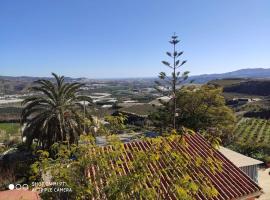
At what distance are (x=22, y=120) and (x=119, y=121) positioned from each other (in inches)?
514

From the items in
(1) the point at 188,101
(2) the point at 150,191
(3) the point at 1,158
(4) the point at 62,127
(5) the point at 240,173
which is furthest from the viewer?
(1) the point at 188,101

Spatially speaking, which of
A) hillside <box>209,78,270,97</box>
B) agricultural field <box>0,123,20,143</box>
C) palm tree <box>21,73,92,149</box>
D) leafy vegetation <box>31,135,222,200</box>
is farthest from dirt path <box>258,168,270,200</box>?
hillside <box>209,78,270,97</box>

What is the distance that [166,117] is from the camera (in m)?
30.0

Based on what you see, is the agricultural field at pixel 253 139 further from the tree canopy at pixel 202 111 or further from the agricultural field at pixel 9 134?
the agricultural field at pixel 9 134

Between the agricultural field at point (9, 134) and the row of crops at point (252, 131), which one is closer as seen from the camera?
the row of crops at point (252, 131)

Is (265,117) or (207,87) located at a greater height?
(207,87)

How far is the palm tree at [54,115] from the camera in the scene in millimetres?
18594

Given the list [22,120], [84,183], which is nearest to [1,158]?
[22,120]

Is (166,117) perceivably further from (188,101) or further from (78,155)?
(78,155)

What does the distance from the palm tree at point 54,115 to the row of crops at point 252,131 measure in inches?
648

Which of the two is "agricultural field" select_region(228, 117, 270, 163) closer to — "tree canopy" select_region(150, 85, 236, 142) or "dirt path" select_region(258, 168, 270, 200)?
"dirt path" select_region(258, 168, 270, 200)

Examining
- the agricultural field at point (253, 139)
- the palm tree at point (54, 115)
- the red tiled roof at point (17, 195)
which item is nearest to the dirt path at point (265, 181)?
the agricultural field at point (253, 139)

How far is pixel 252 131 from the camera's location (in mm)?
37625

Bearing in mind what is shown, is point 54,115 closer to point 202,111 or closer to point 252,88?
point 202,111
